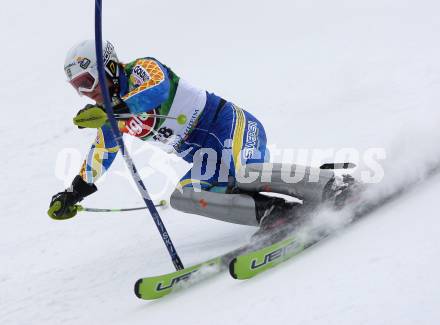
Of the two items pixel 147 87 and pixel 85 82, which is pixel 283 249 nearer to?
pixel 147 87

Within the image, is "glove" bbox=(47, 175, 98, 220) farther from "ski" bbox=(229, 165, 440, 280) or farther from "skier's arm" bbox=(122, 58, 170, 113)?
"ski" bbox=(229, 165, 440, 280)

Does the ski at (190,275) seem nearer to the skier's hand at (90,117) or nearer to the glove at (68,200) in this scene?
the glove at (68,200)

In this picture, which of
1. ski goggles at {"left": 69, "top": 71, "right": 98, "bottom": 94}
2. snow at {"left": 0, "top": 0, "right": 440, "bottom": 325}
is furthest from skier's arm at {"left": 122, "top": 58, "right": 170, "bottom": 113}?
snow at {"left": 0, "top": 0, "right": 440, "bottom": 325}

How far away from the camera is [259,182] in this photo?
4.73m

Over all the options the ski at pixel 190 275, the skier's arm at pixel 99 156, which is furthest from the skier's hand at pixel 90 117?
the ski at pixel 190 275

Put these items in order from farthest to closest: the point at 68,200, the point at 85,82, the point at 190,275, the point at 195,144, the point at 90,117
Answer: the point at 195,144
the point at 68,200
the point at 85,82
the point at 190,275
the point at 90,117

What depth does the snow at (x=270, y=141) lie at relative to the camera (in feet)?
10.1

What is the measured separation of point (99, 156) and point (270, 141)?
10.5 feet

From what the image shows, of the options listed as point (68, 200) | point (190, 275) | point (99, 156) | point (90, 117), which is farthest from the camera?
point (99, 156)

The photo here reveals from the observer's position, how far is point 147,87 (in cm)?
436

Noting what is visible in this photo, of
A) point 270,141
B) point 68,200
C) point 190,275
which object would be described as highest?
point 68,200

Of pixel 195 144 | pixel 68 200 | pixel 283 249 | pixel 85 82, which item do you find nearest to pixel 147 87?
pixel 85 82

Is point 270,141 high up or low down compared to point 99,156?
down

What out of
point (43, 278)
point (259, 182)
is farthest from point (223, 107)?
point (43, 278)
